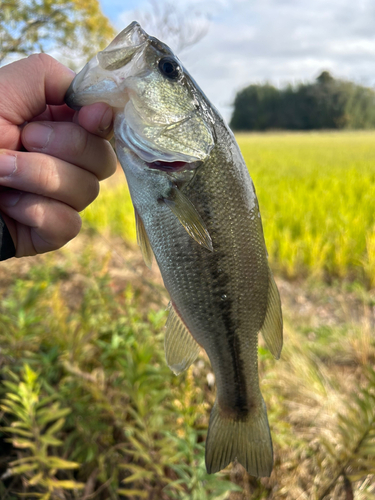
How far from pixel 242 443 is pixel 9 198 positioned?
3.86 feet

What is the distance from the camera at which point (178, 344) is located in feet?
4.01

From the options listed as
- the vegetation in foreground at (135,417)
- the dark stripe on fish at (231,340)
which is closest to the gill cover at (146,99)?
the dark stripe on fish at (231,340)

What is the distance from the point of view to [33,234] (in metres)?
1.44

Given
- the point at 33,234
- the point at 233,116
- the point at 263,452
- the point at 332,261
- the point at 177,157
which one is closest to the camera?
the point at 177,157

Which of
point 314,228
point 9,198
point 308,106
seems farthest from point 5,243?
point 308,106

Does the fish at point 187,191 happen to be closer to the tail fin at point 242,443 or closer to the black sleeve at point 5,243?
the tail fin at point 242,443

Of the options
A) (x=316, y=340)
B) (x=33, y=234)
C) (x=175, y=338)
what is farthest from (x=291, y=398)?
(x=33, y=234)

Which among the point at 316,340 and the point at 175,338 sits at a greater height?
the point at 175,338

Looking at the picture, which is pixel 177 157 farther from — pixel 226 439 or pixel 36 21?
pixel 36 21

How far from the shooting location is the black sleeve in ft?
4.31

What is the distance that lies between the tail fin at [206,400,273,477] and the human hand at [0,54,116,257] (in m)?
0.88

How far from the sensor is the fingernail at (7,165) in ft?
3.79

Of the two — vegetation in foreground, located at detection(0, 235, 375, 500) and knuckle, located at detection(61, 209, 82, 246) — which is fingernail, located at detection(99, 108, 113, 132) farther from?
vegetation in foreground, located at detection(0, 235, 375, 500)

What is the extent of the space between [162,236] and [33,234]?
63 cm
